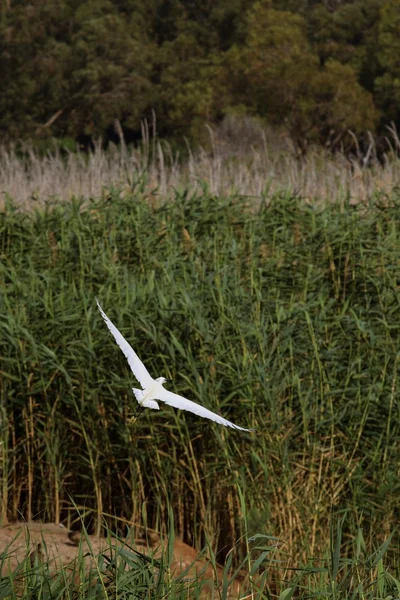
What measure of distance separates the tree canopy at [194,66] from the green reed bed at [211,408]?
2103 centimetres

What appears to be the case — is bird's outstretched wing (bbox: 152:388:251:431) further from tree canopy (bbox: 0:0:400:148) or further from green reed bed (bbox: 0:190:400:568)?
tree canopy (bbox: 0:0:400:148)

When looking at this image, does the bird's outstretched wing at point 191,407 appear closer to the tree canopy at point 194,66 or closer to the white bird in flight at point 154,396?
the white bird in flight at point 154,396

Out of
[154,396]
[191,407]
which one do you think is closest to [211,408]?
[154,396]

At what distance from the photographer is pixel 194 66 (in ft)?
105

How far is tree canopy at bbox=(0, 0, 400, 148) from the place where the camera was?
27797mm

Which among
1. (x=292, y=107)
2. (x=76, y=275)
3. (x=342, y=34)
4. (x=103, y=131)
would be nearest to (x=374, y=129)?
(x=292, y=107)

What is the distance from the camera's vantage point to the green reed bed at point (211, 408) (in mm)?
5586

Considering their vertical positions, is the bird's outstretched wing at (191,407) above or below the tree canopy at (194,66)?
above

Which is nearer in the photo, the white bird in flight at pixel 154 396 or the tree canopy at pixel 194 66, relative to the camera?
the white bird in flight at pixel 154 396

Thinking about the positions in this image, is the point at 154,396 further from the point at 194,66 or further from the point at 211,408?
the point at 194,66

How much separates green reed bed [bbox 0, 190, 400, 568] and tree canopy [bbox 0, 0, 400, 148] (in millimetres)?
21035

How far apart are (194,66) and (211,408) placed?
27432 millimetres

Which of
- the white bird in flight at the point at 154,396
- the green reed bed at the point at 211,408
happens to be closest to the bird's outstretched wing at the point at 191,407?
the white bird in flight at the point at 154,396

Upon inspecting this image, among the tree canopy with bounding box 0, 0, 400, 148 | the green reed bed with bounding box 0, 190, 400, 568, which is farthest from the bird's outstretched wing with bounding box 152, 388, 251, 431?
the tree canopy with bounding box 0, 0, 400, 148
